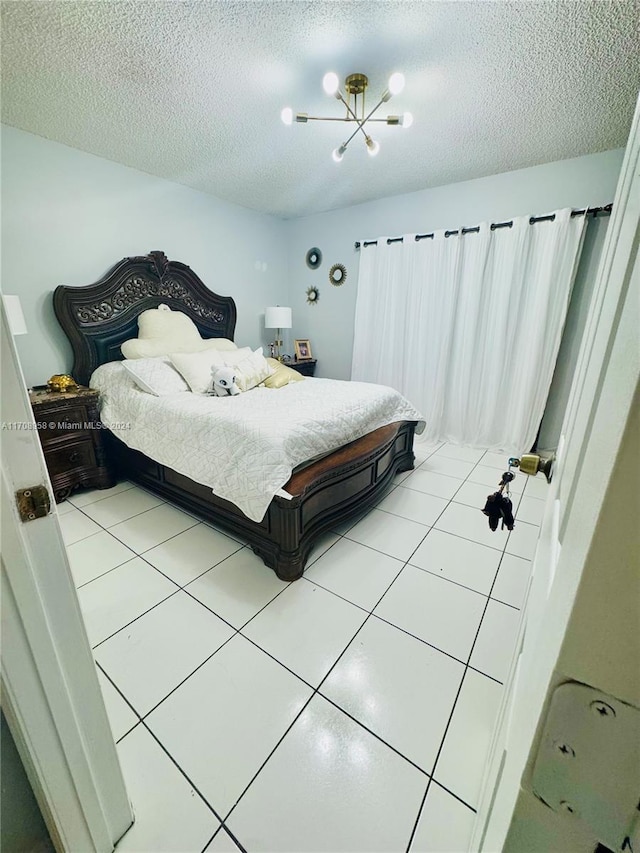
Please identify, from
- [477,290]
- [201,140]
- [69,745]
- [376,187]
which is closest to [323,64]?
[201,140]

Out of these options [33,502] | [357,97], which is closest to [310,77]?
[357,97]

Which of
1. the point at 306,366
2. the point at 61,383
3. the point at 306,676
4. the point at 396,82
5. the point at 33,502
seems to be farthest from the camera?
the point at 306,366

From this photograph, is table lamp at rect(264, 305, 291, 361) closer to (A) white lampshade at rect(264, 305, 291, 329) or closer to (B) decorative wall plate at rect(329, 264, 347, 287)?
(A) white lampshade at rect(264, 305, 291, 329)

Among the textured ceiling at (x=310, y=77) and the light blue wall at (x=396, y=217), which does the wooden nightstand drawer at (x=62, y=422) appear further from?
the light blue wall at (x=396, y=217)

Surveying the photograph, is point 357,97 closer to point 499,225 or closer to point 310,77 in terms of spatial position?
point 310,77

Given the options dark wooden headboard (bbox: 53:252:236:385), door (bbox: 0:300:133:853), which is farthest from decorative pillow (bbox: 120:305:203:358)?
door (bbox: 0:300:133:853)

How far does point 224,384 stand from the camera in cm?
257

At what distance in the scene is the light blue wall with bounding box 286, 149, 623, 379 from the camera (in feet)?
8.76

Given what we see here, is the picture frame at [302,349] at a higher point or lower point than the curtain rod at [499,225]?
lower

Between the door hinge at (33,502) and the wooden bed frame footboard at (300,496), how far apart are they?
1.10m

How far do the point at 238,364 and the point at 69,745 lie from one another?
2419 millimetres

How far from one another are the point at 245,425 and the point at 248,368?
3.74 feet

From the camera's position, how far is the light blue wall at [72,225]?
2.38 metres

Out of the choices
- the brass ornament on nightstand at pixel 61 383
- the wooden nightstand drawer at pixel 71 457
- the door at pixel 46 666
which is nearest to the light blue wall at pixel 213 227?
the brass ornament on nightstand at pixel 61 383
